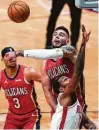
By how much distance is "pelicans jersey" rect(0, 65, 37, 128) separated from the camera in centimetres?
674

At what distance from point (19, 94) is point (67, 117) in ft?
4.15

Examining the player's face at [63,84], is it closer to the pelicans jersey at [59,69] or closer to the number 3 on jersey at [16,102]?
the pelicans jersey at [59,69]

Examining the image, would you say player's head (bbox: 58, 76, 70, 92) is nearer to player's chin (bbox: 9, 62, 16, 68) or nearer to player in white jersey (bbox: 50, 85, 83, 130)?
player in white jersey (bbox: 50, 85, 83, 130)

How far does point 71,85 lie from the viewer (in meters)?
5.43

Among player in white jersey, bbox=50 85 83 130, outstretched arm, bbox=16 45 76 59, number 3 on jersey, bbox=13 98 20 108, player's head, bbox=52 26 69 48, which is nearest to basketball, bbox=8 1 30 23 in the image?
number 3 on jersey, bbox=13 98 20 108

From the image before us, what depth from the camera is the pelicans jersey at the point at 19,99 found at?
674 cm

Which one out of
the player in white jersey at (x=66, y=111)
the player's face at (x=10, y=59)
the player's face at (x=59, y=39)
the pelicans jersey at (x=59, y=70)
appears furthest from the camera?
the player's face at (x=10, y=59)

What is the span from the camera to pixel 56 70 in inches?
253

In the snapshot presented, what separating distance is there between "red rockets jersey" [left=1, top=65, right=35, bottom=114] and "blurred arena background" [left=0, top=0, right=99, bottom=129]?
41.0 inches

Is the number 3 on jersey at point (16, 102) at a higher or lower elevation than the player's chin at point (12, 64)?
lower

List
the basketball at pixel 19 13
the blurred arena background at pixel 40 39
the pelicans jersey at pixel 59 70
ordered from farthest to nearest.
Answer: the blurred arena background at pixel 40 39 → the basketball at pixel 19 13 → the pelicans jersey at pixel 59 70

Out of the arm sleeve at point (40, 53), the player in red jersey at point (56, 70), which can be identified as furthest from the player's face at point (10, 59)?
the arm sleeve at point (40, 53)

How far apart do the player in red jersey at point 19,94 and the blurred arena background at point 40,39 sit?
1017 mm

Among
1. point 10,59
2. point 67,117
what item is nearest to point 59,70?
point 10,59
